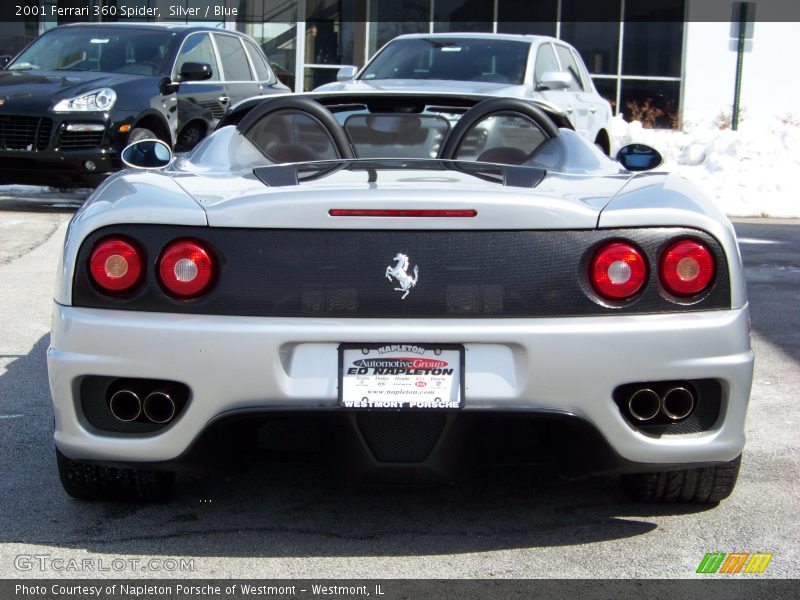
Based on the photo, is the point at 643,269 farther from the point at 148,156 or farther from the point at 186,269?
the point at 148,156

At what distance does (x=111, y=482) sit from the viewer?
3.59m

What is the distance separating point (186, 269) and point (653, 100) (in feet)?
68.3

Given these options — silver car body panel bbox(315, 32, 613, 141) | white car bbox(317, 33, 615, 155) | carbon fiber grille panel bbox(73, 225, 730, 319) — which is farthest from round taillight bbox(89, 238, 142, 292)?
white car bbox(317, 33, 615, 155)

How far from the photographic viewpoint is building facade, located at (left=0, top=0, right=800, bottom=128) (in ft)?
74.7

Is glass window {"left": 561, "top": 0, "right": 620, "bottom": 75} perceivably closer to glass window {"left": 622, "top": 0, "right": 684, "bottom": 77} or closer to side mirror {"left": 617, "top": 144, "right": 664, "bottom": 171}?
glass window {"left": 622, "top": 0, "right": 684, "bottom": 77}

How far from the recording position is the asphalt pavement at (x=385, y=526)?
3223 millimetres

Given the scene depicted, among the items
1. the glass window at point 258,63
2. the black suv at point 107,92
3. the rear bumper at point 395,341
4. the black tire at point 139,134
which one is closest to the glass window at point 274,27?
the glass window at point 258,63

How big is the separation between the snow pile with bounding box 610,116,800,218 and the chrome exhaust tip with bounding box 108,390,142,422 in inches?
370

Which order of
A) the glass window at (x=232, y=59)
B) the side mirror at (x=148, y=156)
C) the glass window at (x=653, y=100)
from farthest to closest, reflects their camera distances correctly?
the glass window at (x=653, y=100) → the glass window at (x=232, y=59) → the side mirror at (x=148, y=156)

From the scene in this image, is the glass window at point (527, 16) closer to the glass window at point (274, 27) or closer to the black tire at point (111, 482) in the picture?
the glass window at point (274, 27)

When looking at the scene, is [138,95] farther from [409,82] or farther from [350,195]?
[350,195]

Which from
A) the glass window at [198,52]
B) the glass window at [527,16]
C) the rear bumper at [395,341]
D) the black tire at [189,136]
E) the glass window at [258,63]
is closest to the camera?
the rear bumper at [395,341]

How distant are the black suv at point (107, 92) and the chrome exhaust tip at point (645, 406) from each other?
8.58 m

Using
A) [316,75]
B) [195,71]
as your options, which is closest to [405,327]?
[195,71]
